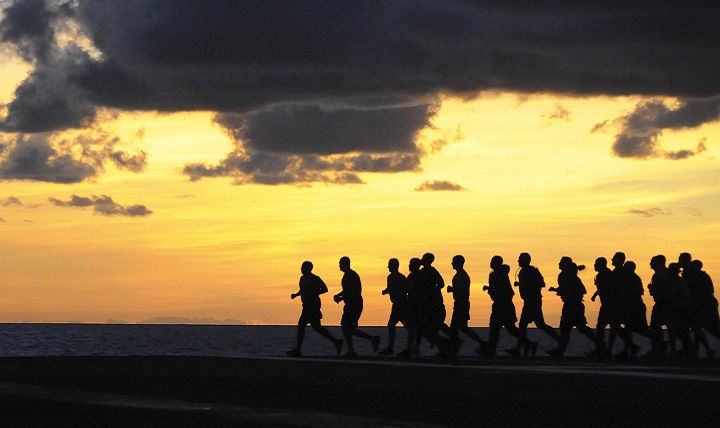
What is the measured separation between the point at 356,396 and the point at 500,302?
11235mm

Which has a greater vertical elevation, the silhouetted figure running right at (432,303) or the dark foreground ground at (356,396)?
the silhouetted figure running right at (432,303)

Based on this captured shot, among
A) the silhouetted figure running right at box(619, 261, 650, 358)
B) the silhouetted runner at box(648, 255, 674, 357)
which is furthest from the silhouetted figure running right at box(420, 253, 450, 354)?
the silhouetted runner at box(648, 255, 674, 357)

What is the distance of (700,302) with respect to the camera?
76.1 feet

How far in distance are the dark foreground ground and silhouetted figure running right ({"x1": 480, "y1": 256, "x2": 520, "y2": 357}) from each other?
521 centimetres

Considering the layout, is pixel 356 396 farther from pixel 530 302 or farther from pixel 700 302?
pixel 700 302

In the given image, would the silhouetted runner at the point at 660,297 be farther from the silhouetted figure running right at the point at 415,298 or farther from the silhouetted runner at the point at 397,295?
the silhouetted runner at the point at 397,295

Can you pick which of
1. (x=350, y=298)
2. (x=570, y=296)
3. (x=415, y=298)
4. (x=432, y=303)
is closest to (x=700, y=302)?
(x=570, y=296)

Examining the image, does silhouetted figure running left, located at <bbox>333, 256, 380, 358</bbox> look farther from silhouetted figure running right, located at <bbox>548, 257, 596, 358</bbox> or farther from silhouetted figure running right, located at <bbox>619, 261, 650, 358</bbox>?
silhouetted figure running right, located at <bbox>619, 261, 650, 358</bbox>

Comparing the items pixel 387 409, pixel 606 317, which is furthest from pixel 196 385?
pixel 606 317

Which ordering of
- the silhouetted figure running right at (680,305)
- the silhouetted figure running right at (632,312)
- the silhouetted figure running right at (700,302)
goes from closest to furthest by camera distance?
the silhouetted figure running right at (680,305) → the silhouetted figure running right at (632,312) → the silhouetted figure running right at (700,302)

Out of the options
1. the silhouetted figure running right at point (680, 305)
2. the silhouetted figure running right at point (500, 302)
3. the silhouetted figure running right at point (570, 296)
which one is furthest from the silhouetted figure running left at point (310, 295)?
the silhouetted figure running right at point (680, 305)

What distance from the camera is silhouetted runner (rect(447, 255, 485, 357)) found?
2273 centimetres

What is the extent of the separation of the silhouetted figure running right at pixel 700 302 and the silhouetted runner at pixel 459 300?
3894 millimetres

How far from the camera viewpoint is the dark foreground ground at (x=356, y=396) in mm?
9375
